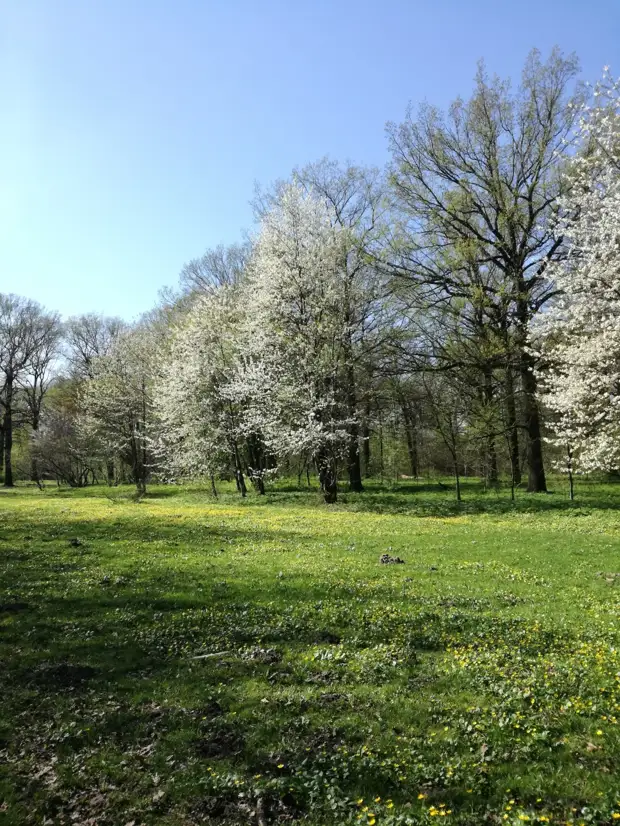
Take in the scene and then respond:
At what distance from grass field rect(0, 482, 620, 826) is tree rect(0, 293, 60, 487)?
4875cm

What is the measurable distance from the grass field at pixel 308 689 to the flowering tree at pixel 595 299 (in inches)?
333

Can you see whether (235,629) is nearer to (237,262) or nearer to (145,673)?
(145,673)

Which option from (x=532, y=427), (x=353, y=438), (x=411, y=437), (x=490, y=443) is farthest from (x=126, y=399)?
(x=532, y=427)

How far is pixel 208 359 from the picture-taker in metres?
33.3

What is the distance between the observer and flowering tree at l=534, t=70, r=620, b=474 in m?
17.5

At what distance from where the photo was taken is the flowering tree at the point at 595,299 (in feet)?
57.6

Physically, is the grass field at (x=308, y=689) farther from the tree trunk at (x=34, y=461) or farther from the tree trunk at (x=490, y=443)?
the tree trunk at (x=34, y=461)

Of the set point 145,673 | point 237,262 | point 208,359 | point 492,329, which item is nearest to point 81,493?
point 208,359

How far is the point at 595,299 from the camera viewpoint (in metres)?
18.5

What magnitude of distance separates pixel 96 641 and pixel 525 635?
20.6 ft

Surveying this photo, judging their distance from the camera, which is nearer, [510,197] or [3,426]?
[510,197]

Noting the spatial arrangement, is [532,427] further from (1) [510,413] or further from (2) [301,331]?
(2) [301,331]

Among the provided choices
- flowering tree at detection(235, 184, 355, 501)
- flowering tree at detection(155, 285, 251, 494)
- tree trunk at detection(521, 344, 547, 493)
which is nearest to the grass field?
flowering tree at detection(235, 184, 355, 501)

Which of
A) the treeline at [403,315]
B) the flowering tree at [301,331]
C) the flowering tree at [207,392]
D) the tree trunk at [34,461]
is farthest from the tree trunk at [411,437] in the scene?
the tree trunk at [34,461]
